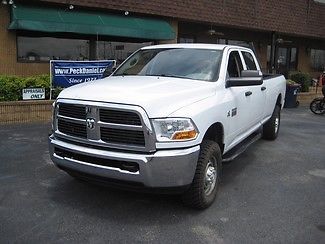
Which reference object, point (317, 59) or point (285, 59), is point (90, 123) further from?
point (317, 59)

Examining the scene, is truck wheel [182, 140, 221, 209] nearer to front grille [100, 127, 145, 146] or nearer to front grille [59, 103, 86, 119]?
front grille [100, 127, 145, 146]

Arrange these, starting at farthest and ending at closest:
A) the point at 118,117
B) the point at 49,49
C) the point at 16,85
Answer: the point at 49,49, the point at 16,85, the point at 118,117

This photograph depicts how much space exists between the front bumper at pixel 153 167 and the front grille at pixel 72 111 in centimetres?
39

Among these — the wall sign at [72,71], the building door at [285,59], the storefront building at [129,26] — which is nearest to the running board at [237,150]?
the wall sign at [72,71]

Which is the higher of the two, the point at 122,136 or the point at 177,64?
the point at 177,64

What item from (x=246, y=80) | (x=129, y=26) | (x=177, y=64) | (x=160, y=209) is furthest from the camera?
(x=129, y=26)

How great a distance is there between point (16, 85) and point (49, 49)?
13.1 feet

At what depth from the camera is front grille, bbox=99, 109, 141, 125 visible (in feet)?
13.4

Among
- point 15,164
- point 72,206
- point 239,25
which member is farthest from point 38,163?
point 239,25

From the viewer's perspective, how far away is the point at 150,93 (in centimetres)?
430

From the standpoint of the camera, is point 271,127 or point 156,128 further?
point 271,127

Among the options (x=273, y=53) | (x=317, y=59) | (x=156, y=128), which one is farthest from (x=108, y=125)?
(x=317, y=59)

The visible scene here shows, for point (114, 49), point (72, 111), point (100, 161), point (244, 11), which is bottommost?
point (100, 161)

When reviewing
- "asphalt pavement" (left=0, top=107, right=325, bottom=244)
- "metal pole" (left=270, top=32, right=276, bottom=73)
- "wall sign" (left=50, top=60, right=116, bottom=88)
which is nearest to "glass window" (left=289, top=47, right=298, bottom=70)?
"metal pole" (left=270, top=32, right=276, bottom=73)
